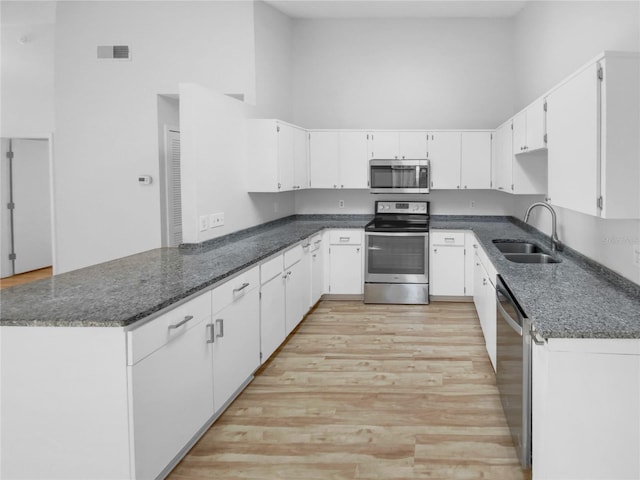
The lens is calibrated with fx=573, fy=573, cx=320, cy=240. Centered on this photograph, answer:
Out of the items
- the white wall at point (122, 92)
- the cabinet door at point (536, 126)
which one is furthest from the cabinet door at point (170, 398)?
the white wall at point (122, 92)

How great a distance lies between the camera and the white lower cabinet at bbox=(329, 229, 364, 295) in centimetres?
663

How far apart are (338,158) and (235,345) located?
3.83m

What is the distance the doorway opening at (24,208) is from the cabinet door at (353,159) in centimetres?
442

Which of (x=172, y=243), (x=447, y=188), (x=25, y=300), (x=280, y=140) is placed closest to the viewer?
(x=25, y=300)

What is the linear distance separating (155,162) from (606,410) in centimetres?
488

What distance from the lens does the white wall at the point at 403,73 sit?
702cm

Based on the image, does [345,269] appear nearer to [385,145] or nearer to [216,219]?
[385,145]

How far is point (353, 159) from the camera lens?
6902 millimetres

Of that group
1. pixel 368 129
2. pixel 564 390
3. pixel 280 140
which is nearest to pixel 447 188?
pixel 368 129

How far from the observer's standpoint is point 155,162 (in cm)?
592

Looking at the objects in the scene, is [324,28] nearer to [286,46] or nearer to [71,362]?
[286,46]

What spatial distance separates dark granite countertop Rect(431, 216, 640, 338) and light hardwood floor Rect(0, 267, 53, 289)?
6.60m

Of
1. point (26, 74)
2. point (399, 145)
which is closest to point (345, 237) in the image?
point (399, 145)

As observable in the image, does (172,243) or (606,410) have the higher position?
(172,243)
